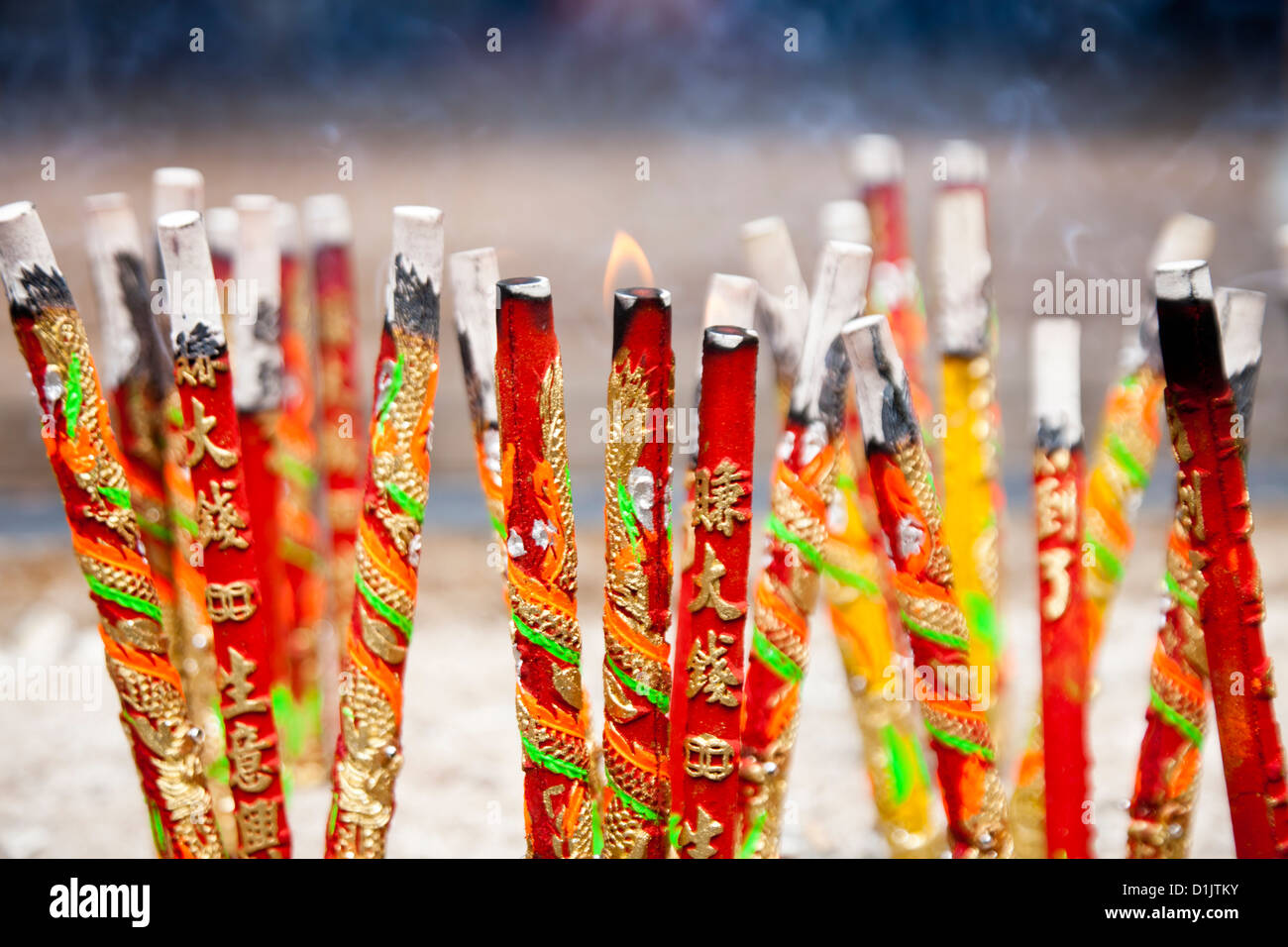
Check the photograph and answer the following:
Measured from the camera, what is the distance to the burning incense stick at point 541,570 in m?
1.45

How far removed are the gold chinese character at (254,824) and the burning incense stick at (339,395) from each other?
1.07m

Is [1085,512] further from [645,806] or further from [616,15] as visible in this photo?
[616,15]

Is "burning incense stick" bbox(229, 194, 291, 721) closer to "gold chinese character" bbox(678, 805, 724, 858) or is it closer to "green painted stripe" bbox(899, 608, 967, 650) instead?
"gold chinese character" bbox(678, 805, 724, 858)

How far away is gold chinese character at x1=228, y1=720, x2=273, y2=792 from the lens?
1.72m

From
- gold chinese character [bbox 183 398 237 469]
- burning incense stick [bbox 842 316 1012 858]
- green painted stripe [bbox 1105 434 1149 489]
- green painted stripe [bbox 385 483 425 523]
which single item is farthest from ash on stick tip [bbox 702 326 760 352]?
green painted stripe [bbox 1105 434 1149 489]

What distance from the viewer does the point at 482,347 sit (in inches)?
67.2

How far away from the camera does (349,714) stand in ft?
5.60

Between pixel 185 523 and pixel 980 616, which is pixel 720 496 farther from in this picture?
pixel 185 523

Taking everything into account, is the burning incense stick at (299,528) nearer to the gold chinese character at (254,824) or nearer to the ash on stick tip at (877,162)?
the gold chinese character at (254,824)

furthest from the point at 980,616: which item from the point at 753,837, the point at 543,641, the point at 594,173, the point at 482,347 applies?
the point at 594,173

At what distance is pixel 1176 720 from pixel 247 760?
4.61 ft

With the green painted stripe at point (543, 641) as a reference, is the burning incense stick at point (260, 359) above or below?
above

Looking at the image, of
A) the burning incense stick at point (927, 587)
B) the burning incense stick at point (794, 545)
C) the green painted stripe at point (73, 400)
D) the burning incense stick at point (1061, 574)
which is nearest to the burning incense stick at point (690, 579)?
the burning incense stick at point (794, 545)
